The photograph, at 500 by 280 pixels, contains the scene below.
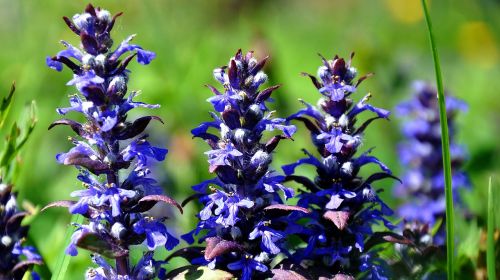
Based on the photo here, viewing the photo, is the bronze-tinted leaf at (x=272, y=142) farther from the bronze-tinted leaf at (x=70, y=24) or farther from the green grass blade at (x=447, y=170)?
the bronze-tinted leaf at (x=70, y=24)

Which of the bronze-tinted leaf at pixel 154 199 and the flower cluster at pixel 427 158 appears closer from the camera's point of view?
the bronze-tinted leaf at pixel 154 199

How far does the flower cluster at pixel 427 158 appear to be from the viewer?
9.99 feet

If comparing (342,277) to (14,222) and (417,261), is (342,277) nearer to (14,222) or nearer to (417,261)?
(417,261)

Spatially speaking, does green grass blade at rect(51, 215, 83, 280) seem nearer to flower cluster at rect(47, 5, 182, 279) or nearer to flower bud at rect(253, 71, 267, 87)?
flower cluster at rect(47, 5, 182, 279)

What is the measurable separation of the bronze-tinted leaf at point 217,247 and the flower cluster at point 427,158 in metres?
1.52

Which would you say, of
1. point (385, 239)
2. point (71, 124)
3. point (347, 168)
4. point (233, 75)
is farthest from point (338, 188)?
point (71, 124)

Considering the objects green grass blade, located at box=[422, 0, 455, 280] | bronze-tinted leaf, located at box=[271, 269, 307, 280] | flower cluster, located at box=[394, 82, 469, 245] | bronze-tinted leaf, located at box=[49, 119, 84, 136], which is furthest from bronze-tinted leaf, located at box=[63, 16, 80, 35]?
flower cluster, located at box=[394, 82, 469, 245]

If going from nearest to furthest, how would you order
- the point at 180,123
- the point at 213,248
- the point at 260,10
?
the point at 213,248, the point at 180,123, the point at 260,10

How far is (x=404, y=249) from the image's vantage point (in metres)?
2.02

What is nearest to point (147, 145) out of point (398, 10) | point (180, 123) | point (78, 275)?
point (78, 275)

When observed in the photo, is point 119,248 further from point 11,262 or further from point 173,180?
point 173,180

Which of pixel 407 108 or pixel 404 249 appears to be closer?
pixel 404 249

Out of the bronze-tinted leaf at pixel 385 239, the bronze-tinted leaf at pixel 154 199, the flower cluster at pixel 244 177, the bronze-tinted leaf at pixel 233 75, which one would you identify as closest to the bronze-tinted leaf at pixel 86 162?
the bronze-tinted leaf at pixel 154 199

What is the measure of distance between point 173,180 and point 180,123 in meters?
0.73
